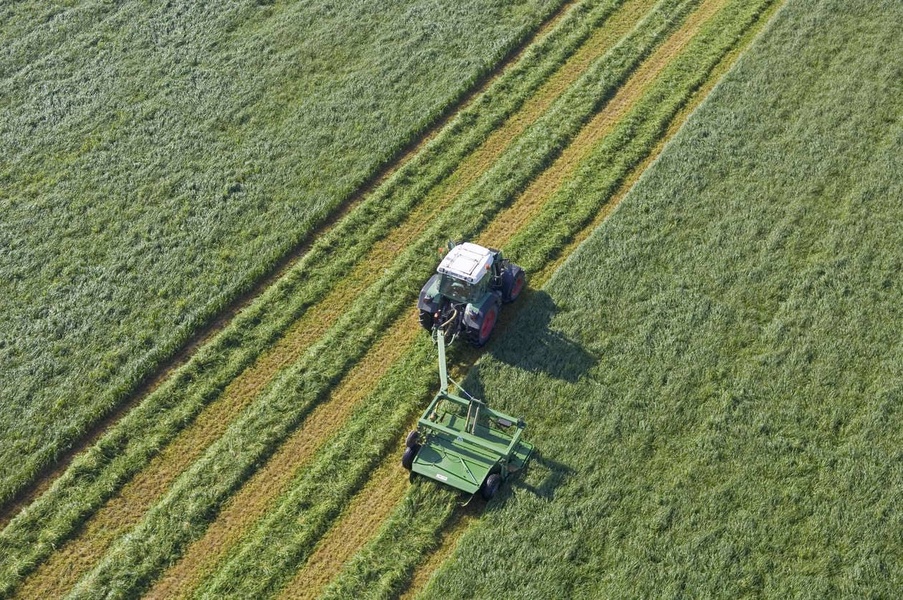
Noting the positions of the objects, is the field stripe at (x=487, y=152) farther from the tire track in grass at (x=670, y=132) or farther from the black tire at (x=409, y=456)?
the tire track in grass at (x=670, y=132)

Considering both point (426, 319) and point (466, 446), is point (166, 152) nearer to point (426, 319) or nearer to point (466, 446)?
point (426, 319)

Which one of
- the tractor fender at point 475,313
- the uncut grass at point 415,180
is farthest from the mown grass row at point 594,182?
the uncut grass at point 415,180

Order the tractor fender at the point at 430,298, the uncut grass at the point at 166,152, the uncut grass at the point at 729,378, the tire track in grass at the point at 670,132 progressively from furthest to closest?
the tire track in grass at the point at 670,132 → the uncut grass at the point at 166,152 → the tractor fender at the point at 430,298 → the uncut grass at the point at 729,378

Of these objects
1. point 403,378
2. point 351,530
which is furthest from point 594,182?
point 351,530

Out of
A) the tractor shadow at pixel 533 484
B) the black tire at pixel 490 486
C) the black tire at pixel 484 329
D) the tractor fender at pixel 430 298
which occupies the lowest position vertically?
the tractor shadow at pixel 533 484

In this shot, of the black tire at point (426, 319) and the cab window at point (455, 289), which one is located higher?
the cab window at point (455, 289)

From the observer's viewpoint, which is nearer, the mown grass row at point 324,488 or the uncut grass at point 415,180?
the mown grass row at point 324,488

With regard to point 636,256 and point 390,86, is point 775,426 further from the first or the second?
point 390,86
